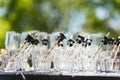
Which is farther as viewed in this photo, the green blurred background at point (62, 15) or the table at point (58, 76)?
the green blurred background at point (62, 15)

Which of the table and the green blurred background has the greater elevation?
the green blurred background

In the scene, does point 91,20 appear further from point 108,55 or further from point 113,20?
point 108,55

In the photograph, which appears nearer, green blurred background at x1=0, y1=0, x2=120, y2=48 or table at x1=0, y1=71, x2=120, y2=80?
table at x1=0, y1=71, x2=120, y2=80

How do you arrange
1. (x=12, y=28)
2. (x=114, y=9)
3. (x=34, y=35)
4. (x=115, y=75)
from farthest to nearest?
1. (x=114, y=9)
2. (x=12, y=28)
3. (x=34, y=35)
4. (x=115, y=75)

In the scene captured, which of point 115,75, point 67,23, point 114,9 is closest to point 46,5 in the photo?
point 67,23

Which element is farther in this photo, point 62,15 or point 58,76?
point 62,15

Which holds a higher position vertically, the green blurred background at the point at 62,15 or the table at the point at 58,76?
the green blurred background at the point at 62,15

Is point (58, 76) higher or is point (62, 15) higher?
point (62, 15)

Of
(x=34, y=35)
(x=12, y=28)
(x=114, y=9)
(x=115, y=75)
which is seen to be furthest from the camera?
(x=114, y=9)
